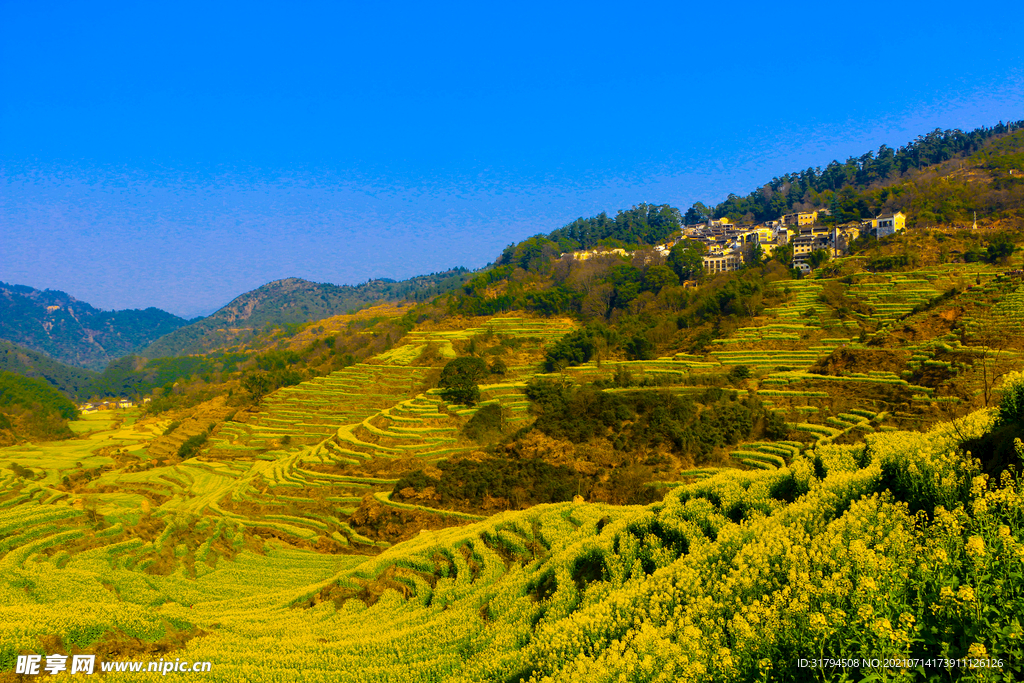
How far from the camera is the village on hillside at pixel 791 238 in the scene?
55.9 metres

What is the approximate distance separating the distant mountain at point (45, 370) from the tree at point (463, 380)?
99.0 metres

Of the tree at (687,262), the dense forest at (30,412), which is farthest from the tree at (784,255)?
the dense forest at (30,412)

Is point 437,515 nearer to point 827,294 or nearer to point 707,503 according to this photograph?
point 707,503

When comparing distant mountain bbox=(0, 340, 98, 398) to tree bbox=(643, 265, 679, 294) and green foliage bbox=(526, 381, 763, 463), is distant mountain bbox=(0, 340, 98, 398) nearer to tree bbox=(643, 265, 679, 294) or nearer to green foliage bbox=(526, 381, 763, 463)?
tree bbox=(643, 265, 679, 294)

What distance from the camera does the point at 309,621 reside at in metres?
12.0

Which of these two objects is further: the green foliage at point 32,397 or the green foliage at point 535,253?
the green foliage at point 535,253

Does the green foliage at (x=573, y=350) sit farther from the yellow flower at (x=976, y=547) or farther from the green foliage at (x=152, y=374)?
the green foliage at (x=152, y=374)

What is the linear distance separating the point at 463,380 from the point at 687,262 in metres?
38.2

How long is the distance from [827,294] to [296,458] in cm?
3656

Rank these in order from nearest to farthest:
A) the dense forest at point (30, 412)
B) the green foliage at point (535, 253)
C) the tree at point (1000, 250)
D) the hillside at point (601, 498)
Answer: the hillside at point (601, 498), the tree at point (1000, 250), the dense forest at point (30, 412), the green foliage at point (535, 253)

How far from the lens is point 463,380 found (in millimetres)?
34156

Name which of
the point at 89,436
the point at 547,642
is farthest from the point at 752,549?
the point at 89,436

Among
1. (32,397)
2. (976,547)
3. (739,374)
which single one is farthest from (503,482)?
(32,397)

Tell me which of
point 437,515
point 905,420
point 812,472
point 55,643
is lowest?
point 437,515
